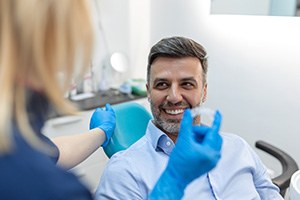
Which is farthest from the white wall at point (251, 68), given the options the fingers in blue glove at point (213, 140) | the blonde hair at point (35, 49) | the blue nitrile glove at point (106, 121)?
the blonde hair at point (35, 49)

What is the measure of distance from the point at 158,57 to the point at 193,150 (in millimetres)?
705

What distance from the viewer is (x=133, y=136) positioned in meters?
1.81

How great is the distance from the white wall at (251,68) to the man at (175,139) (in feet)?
2.82

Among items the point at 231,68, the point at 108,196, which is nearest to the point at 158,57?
the point at 108,196

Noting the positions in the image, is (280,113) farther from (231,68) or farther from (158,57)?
(158,57)

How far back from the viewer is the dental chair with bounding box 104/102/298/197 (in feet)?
5.49

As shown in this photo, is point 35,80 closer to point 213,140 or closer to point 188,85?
point 213,140

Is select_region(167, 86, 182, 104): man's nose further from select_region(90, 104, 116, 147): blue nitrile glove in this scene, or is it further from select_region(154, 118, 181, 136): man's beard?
select_region(90, 104, 116, 147): blue nitrile glove

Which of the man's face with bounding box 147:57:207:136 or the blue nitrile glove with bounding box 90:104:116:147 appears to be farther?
the blue nitrile glove with bounding box 90:104:116:147

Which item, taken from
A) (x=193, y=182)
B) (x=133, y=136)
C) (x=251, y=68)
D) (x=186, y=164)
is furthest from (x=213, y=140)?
(x=251, y=68)

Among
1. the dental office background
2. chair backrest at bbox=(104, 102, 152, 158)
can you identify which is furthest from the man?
the dental office background

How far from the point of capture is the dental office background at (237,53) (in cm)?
221

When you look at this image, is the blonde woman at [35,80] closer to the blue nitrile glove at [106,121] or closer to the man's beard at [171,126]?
the man's beard at [171,126]

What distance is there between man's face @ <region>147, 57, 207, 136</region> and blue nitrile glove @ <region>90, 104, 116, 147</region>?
25cm
